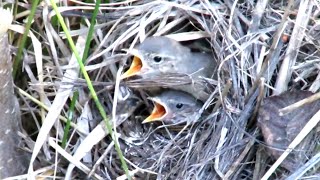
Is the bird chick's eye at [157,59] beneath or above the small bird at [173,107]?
above

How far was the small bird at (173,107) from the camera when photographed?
2.10m

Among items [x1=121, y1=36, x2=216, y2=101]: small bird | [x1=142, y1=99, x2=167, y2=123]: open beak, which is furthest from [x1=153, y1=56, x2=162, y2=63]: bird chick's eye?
[x1=142, y1=99, x2=167, y2=123]: open beak

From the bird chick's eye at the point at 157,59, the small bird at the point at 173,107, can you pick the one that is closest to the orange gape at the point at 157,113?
the small bird at the point at 173,107

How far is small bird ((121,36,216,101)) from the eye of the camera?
2.06 metres

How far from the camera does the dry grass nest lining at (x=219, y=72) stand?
1.95m

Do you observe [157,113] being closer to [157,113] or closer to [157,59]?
[157,113]

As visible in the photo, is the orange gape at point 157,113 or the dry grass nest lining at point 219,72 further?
the orange gape at point 157,113

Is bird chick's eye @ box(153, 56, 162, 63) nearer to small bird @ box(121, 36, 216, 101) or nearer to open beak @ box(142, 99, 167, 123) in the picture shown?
small bird @ box(121, 36, 216, 101)

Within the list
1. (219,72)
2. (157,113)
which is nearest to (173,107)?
(157,113)

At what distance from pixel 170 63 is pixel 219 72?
0.18m

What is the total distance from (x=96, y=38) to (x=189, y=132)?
36 centimetres

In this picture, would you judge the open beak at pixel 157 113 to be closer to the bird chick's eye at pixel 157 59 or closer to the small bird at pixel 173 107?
the small bird at pixel 173 107

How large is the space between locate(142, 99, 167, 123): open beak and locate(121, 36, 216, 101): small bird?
0.06 m

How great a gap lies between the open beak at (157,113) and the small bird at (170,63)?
0.21 ft
